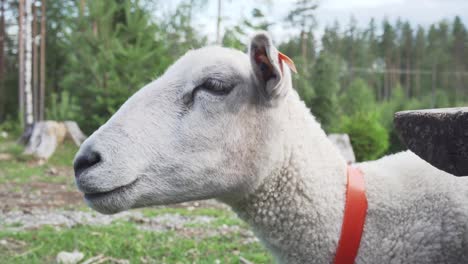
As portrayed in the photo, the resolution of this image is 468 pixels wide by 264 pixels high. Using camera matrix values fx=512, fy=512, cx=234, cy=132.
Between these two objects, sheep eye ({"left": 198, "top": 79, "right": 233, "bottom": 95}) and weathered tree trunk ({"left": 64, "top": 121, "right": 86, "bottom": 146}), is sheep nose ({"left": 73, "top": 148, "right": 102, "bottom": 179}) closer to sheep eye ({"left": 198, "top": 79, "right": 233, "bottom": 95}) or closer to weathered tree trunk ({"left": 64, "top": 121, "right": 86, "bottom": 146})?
sheep eye ({"left": 198, "top": 79, "right": 233, "bottom": 95})

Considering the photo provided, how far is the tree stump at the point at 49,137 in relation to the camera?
1298 centimetres

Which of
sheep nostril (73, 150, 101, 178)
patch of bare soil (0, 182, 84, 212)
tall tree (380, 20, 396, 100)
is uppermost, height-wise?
sheep nostril (73, 150, 101, 178)

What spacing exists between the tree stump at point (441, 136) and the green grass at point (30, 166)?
8.92 m

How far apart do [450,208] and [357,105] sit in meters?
18.8

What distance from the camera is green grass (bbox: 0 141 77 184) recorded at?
10.1 meters

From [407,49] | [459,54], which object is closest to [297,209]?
[459,54]

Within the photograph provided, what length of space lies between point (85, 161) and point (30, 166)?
1074 cm

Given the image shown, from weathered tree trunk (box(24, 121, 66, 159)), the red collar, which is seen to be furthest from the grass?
weathered tree trunk (box(24, 121, 66, 159))

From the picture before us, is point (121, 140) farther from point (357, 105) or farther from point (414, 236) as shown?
point (357, 105)

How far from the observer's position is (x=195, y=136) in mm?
2330

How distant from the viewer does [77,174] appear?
2197 millimetres

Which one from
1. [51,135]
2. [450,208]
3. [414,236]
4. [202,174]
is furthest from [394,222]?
[51,135]

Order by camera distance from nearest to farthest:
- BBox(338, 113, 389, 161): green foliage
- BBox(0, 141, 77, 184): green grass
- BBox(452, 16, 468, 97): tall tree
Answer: BBox(0, 141, 77, 184): green grass
BBox(338, 113, 389, 161): green foliage
BBox(452, 16, 468, 97): tall tree

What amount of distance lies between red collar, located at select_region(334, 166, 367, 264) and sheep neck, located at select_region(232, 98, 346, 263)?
3 cm
